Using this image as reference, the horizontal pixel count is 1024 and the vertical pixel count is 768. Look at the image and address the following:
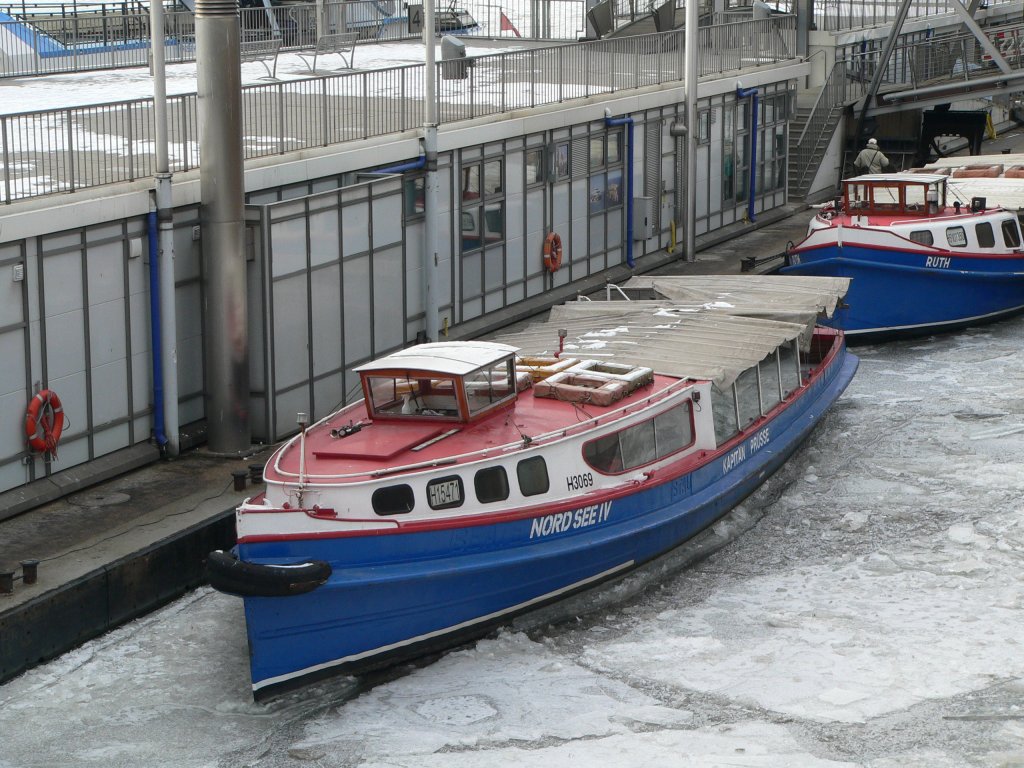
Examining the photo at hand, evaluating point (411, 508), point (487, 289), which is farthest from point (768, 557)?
point (487, 289)

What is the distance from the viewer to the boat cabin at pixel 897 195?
93.5 ft

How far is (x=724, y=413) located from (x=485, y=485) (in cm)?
451

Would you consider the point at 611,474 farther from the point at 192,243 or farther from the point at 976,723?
the point at 192,243

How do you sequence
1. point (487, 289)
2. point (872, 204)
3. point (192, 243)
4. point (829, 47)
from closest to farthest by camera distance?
point (192, 243) < point (487, 289) < point (872, 204) < point (829, 47)

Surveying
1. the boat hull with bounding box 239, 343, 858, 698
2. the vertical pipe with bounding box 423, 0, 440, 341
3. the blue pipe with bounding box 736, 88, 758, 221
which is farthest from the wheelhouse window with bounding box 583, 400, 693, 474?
the blue pipe with bounding box 736, 88, 758, 221

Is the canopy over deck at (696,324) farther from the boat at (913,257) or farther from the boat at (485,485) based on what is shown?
the boat at (913,257)

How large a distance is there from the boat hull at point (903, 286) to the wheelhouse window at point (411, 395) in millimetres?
12028

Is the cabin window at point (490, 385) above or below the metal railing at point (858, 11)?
below

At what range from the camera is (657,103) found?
31.0m

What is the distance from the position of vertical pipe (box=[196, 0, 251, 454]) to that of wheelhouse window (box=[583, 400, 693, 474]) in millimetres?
5245

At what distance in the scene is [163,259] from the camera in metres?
18.7

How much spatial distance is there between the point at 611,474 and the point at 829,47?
2645 centimetres

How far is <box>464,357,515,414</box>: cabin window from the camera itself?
15945mm

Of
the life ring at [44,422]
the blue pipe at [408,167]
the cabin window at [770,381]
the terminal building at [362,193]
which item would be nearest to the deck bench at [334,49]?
the terminal building at [362,193]
